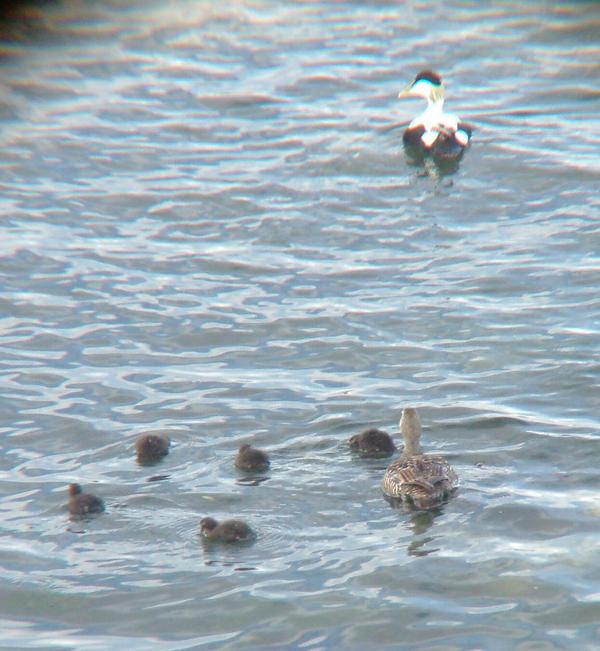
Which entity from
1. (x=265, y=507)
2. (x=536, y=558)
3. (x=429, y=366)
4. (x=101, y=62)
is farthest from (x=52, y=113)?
(x=536, y=558)

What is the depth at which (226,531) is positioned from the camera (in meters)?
8.38

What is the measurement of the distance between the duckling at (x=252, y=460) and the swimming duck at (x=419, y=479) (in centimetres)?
86

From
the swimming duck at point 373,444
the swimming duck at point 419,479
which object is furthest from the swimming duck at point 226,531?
the swimming duck at point 373,444

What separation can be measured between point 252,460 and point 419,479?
4.47 feet

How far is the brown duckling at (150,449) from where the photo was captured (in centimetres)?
990

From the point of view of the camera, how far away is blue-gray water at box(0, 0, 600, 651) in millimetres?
8016

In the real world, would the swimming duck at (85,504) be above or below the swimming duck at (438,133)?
below

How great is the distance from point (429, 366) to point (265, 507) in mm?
3047

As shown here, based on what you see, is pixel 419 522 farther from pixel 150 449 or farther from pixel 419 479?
pixel 150 449

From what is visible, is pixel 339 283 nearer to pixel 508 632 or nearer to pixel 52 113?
pixel 508 632

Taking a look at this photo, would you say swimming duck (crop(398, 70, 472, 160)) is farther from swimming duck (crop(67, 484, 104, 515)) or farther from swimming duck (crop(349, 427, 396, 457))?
swimming duck (crop(67, 484, 104, 515))

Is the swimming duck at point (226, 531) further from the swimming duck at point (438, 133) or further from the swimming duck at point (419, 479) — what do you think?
the swimming duck at point (438, 133)

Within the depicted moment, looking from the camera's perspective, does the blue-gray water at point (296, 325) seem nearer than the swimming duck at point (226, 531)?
Yes

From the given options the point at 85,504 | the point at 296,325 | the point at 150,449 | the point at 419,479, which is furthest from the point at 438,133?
the point at 85,504
